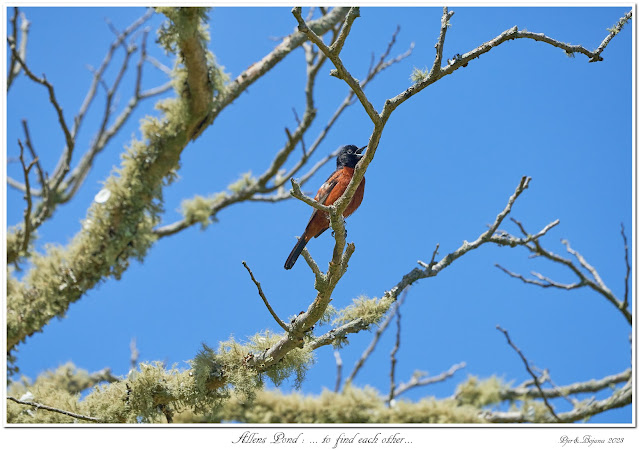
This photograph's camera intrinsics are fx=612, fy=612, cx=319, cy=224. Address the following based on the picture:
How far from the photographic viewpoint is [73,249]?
427 cm

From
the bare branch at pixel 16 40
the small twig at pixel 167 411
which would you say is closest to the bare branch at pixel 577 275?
the small twig at pixel 167 411

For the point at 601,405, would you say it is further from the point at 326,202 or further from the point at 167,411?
the point at 167,411

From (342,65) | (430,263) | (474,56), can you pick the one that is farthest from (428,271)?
(342,65)

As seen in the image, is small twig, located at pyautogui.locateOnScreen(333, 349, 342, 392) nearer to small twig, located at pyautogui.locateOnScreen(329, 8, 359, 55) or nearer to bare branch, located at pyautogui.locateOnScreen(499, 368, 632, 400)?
bare branch, located at pyautogui.locateOnScreen(499, 368, 632, 400)

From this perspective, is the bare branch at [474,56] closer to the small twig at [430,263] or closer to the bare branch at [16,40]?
the small twig at [430,263]

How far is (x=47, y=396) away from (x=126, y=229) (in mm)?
1202

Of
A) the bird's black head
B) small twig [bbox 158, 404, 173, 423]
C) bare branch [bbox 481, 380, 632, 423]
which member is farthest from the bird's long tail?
bare branch [bbox 481, 380, 632, 423]

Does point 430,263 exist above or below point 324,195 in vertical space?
below

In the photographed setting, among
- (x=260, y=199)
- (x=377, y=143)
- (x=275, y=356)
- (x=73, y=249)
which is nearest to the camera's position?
(x=377, y=143)

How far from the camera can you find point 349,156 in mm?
4445

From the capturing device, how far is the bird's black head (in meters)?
4.37

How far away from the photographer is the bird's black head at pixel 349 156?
437cm

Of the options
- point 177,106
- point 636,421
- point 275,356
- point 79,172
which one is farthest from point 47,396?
point 636,421

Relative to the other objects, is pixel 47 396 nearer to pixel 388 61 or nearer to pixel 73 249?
pixel 73 249
